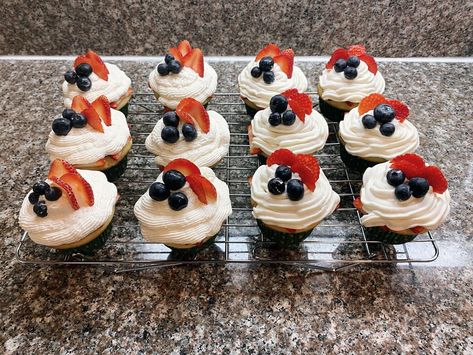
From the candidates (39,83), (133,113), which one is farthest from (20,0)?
(133,113)

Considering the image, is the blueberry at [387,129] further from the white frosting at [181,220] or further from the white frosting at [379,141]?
the white frosting at [181,220]

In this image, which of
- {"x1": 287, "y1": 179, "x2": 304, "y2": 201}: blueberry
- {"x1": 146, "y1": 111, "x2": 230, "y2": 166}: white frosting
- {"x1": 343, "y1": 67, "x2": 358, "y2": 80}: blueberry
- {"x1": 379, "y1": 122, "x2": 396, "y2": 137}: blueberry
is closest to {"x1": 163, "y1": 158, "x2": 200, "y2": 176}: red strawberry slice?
{"x1": 146, "y1": 111, "x2": 230, "y2": 166}: white frosting

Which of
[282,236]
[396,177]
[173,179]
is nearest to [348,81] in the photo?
[396,177]

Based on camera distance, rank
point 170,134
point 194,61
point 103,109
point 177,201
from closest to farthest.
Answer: point 177,201 < point 170,134 < point 103,109 < point 194,61

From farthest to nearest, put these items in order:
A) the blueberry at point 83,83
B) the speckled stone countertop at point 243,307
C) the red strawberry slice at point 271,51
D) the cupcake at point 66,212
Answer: the red strawberry slice at point 271,51, the blueberry at point 83,83, the cupcake at point 66,212, the speckled stone countertop at point 243,307

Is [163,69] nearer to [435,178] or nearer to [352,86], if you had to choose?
[352,86]

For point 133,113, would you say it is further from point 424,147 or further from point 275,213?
point 424,147

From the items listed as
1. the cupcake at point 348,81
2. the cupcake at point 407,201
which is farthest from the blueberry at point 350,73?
the cupcake at point 407,201
